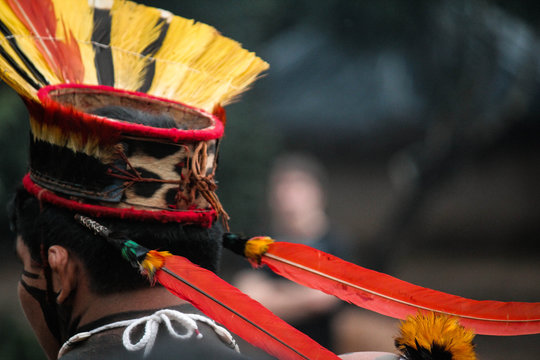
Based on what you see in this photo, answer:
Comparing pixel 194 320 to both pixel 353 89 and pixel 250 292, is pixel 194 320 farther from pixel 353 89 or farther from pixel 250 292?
pixel 353 89

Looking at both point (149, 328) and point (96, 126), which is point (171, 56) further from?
point (149, 328)

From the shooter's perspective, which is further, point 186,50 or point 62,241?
point 186,50

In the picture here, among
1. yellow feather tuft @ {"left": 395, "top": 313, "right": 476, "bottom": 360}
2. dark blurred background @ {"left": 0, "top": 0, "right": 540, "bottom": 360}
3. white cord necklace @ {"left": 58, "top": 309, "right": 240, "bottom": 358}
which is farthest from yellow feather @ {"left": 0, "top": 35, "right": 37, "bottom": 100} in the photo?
dark blurred background @ {"left": 0, "top": 0, "right": 540, "bottom": 360}

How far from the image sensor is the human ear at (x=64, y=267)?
1.57 metres

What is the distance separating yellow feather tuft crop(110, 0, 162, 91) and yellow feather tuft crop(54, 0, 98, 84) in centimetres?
8

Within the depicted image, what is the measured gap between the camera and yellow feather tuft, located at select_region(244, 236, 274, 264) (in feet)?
5.83

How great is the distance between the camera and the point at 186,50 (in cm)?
214

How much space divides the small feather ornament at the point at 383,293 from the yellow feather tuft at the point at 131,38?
814 millimetres

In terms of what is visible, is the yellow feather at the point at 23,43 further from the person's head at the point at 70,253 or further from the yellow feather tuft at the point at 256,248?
the yellow feather tuft at the point at 256,248

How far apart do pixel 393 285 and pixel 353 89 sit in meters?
5.99

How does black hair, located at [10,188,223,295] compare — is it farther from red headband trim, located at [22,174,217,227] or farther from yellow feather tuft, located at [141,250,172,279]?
yellow feather tuft, located at [141,250,172,279]

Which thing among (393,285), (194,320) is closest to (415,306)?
(393,285)

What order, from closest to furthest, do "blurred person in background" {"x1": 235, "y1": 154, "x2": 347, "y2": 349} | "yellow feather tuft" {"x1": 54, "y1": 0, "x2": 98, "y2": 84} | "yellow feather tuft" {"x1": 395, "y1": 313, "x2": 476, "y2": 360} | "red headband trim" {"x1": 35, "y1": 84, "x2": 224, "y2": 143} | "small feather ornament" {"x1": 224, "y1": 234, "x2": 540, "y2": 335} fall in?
"yellow feather tuft" {"x1": 395, "y1": 313, "x2": 476, "y2": 360}, "red headband trim" {"x1": 35, "y1": 84, "x2": 224, "y2": 143}, "small feather ornament" {"x1": 224, "y1": 234, "x2": 540, "y2": 335}, "yellow feather tuft" {"x1": 54, "y1": 0, "x2": 98, "y2": 84}, "blurred person in background" {"x1": 235, "y1": 154, "x2": 347, "y2": 349}

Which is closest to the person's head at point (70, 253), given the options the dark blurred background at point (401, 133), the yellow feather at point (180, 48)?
the yellow feather at point (180, 48)
